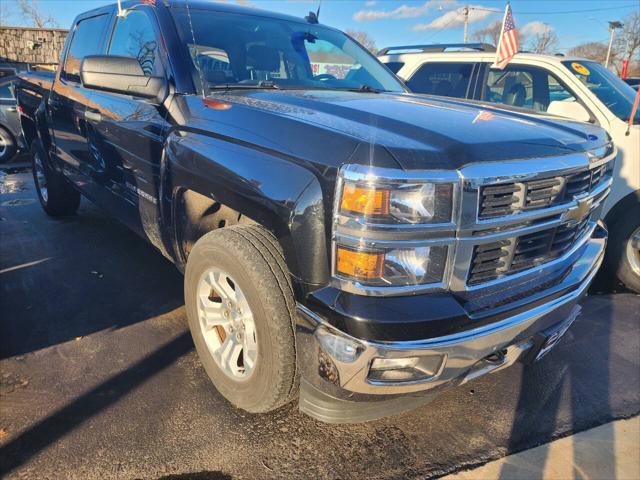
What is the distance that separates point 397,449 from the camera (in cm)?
224

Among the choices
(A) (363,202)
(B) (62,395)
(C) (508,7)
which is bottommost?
(B) (62,395)

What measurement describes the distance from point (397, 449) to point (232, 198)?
1401 millimetres

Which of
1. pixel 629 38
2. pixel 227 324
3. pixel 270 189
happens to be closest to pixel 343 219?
pixel 270 189

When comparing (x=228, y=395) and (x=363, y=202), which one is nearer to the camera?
(x=363, y=202)

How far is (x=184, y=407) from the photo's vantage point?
2.43 m

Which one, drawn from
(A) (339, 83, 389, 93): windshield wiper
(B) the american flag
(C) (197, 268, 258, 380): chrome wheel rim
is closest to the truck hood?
(A) (339, 83, 389, 93): windshield wiper

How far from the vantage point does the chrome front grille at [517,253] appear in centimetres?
186

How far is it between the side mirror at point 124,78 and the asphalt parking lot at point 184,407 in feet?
4.93

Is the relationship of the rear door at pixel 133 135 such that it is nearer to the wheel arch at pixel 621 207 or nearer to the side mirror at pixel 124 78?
the side mirror at pixel 124 78

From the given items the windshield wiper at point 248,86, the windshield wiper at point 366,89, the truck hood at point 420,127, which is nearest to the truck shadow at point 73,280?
the windshield wiper at point 248,86

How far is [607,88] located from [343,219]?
13.2 feet

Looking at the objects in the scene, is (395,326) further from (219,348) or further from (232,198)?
(219,348)

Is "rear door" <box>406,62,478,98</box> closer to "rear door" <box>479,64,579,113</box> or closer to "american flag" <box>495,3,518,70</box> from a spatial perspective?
"rear door" <box>479,64,579,113</box>

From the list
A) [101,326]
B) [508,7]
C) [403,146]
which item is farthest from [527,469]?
[508,7]
